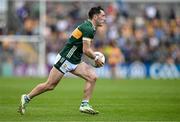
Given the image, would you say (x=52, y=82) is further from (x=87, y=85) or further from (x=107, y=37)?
(x=107, y=37)

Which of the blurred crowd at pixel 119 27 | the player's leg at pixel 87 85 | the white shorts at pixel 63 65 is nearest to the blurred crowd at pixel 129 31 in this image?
the blurred crowd at pixel 119 27

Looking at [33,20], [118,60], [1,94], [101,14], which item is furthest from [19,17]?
[101,14]

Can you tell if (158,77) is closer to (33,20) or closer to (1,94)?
(33,20)

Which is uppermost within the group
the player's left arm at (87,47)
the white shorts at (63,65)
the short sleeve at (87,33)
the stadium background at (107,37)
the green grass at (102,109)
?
the stadium background at (107,37)

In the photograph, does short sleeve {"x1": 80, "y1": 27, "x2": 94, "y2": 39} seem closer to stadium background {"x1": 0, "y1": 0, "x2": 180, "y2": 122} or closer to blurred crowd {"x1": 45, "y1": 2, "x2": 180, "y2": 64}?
stadium background {"x1": 0, "y1": 0, "x2": 180, "y2": 122}


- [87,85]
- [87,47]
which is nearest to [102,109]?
[87,85]

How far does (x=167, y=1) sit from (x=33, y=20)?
8818mm

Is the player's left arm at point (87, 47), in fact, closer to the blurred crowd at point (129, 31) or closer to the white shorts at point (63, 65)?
the white shorts at point (63, 65)

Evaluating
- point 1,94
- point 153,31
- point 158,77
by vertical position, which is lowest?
point 1,94

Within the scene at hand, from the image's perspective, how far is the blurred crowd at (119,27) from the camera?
38875 millimetres

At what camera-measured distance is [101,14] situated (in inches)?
603

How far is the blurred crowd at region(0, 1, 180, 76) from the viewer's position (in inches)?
1531

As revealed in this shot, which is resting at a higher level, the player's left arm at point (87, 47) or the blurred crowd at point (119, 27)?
the blurred crowd at point (119, 27)

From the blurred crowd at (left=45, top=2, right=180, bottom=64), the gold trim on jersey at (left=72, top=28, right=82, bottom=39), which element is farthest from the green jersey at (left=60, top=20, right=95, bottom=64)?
the blurred crowd at (left=45, top=2, right=180, bottom=64)
